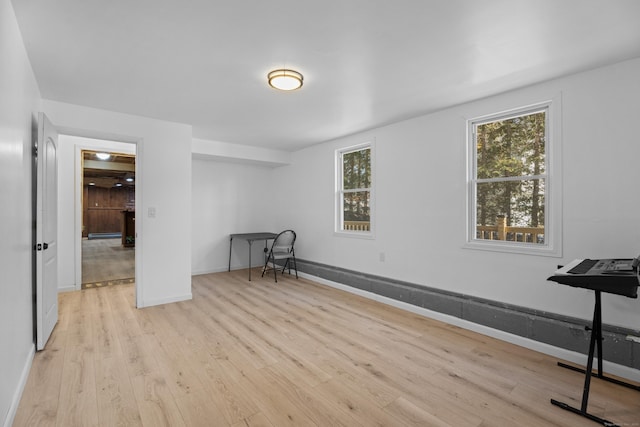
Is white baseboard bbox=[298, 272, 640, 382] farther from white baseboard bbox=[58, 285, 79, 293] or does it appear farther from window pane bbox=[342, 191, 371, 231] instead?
white baseboard bbox=[58, 285, 79, 293]

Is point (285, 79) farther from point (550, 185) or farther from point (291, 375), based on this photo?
point (550, 185)

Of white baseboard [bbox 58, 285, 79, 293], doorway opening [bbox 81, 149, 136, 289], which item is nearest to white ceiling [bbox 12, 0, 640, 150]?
white baseboard [bbox 58, 285, 79, 293]

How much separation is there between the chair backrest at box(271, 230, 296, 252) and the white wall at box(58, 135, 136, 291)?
9.76 ft

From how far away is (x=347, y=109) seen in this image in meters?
3.57

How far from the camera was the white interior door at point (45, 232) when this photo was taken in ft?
8.50

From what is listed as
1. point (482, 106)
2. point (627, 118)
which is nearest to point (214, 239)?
point (482, 106)

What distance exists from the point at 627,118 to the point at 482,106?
3.77 ft

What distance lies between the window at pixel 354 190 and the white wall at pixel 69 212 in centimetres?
400

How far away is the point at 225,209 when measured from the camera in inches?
240

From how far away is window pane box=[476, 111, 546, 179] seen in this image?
2881 mm

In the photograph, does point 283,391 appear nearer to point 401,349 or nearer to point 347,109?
point 401,349

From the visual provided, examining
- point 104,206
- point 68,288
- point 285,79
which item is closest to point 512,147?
point 285,79

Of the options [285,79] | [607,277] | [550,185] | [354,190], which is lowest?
[607,277]

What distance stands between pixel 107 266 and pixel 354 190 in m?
5.45
